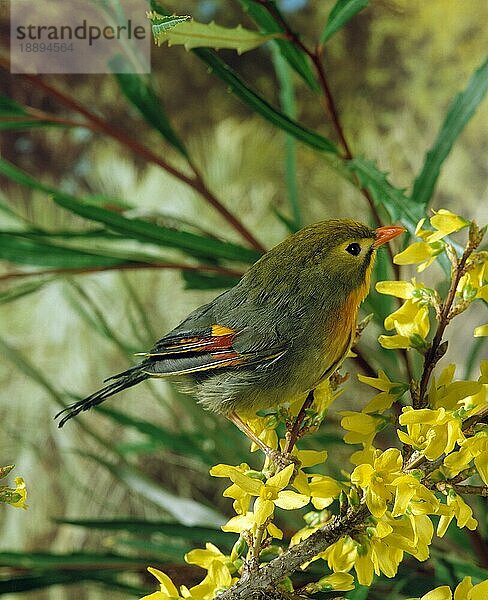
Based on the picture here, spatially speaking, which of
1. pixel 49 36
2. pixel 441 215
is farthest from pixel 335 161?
pixel 49 36

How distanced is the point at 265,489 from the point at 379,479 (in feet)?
0.13

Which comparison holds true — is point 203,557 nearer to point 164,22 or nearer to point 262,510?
point 262,510

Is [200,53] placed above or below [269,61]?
below

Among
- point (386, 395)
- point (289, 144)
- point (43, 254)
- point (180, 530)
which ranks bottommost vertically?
point (180, 530)

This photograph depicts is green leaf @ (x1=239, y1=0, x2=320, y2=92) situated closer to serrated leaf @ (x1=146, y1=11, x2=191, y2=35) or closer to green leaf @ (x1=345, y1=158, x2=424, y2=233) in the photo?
green leaf @ (x1=345, y1=158, x2=424, y2=233)

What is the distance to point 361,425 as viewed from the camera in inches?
12.0

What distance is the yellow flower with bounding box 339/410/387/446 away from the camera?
302 millimetres

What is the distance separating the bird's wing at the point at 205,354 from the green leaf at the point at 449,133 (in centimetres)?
27

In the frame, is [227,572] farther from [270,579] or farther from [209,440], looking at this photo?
[209,440]

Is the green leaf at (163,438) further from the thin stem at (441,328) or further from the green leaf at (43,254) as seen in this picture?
the thin stem at (441,328)

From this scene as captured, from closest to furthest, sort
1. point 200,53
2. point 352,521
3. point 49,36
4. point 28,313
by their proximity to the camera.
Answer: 1. point 352,521
2. point 200,53
3. point 49,36
4. point 28,313

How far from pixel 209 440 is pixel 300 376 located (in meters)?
0.41

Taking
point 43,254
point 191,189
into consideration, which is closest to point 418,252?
point 43,254

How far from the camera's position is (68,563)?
619 mm
